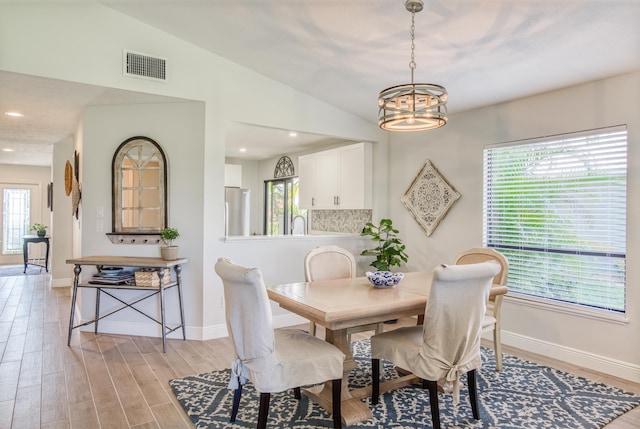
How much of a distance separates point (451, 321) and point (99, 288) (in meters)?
3.20

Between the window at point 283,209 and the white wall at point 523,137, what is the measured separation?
2377mm

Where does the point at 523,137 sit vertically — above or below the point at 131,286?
above

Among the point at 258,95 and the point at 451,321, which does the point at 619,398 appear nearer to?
the point at 451,321

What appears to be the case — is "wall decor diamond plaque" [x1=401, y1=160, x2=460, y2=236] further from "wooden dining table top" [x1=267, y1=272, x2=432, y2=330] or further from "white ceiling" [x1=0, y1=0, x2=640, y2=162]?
"wooden dining table top" [x1=267, y1=272, x2=432, y2=330]

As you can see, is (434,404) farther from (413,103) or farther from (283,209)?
(283,209)

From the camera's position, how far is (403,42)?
10.4 ft

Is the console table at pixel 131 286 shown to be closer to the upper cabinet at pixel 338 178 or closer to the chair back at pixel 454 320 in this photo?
the upper cabinet at pixel 338 178

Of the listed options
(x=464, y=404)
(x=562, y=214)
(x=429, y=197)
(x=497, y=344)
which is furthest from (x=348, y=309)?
(x=429, y=197)

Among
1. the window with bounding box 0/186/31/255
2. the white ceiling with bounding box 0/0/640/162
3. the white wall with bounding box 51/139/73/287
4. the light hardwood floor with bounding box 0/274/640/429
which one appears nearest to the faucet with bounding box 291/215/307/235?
the light hardwood floor with bounding box 0/274/640/429

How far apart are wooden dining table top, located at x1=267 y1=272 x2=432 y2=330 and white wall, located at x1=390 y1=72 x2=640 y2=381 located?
1495 millimetres

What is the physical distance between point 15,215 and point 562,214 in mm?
10786

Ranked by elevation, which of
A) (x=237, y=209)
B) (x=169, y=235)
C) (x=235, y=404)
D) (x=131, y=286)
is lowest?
(x=235, y=404)

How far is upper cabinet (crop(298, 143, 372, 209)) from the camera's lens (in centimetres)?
514

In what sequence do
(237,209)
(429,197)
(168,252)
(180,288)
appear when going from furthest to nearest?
(237,209)
(429,197)
(180,288)
(168,252)
